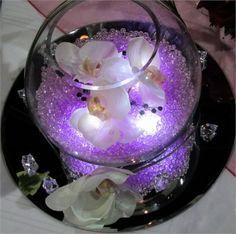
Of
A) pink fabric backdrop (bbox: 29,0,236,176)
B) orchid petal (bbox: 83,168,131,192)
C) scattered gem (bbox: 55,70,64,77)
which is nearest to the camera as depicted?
orchid petal (bbox: 83,168,131,192)

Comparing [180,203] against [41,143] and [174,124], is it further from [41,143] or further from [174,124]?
[41,143]

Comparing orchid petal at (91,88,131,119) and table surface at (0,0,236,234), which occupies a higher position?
orchid petal at (91,88,131,119)

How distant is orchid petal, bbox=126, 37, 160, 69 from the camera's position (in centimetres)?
65

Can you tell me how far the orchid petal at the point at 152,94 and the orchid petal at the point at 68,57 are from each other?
10cm

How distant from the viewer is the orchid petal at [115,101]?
617mm

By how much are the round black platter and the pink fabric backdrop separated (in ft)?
0.06

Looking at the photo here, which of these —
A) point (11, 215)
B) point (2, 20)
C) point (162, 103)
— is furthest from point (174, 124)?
point (2, 20)

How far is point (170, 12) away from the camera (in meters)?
0.72

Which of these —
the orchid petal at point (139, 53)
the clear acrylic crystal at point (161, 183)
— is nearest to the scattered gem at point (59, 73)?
the orchid petal at point (139, 53)

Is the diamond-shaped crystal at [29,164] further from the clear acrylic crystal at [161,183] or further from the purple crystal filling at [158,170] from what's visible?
the clear acrylic crystal at [161,183]

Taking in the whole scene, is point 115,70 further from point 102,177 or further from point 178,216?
point 178,216

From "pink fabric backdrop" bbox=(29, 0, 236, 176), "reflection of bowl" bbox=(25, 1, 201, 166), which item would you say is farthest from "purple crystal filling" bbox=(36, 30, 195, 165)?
"pink fabric backdrop" bbox=(29, 0, 236, 176)

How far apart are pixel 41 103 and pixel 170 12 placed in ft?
0.77

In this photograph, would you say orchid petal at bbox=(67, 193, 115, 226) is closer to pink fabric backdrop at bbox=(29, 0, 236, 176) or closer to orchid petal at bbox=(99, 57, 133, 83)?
orchid petal at bbox=(99, 57, 133, 83)
